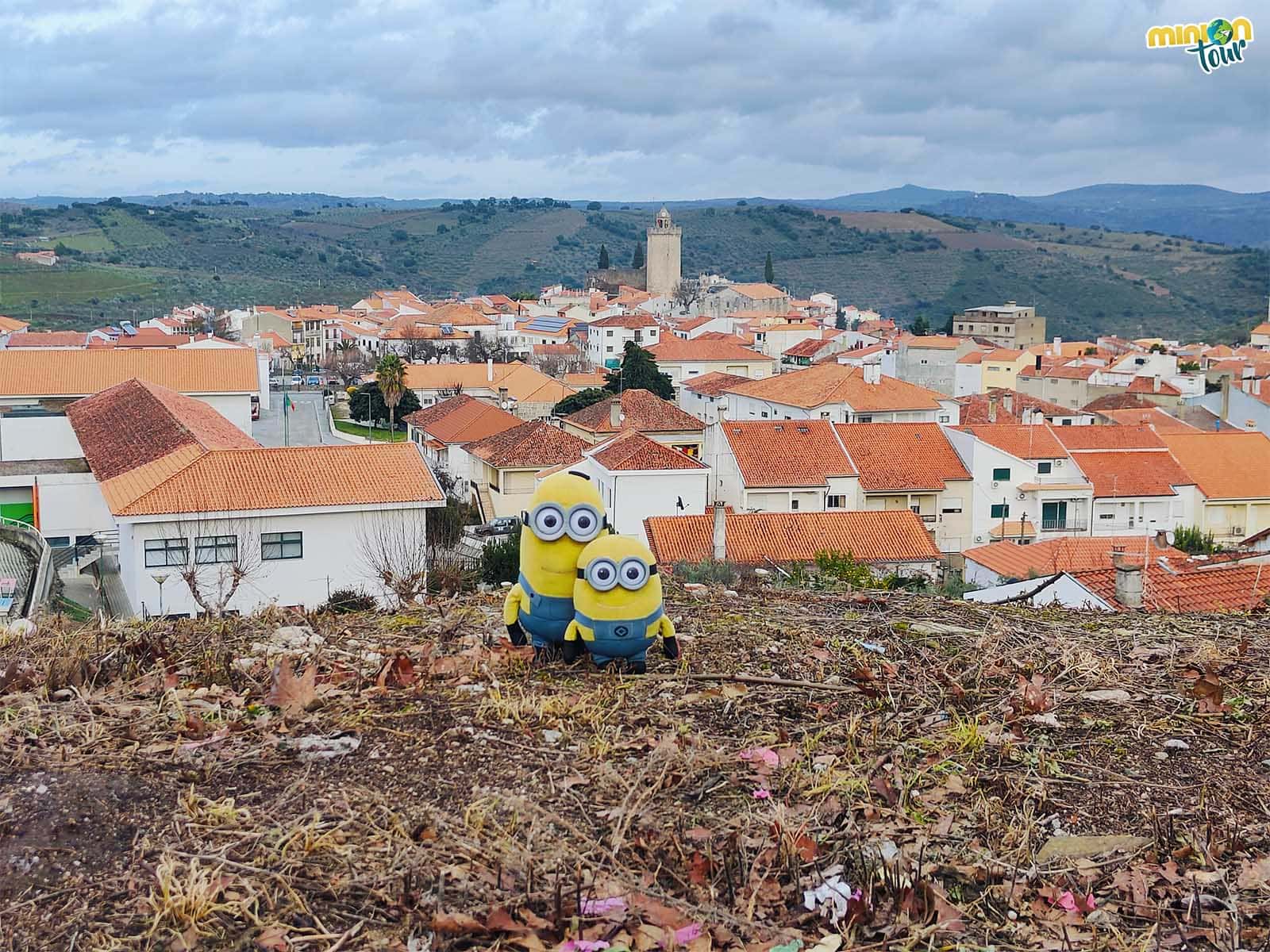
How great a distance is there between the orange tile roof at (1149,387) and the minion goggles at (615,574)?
54.2 metres

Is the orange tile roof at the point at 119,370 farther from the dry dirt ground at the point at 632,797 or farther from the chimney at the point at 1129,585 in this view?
the dry dirt ground at the point at 632,797

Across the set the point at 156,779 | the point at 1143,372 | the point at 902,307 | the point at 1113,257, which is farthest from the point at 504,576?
the point at 1113,257

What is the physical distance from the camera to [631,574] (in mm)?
5480

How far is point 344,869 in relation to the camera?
366 cm

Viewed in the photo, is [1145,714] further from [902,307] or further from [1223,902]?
[902,307]

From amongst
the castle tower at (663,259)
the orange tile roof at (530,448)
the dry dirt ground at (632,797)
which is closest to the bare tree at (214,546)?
the dry dirt ground at (632,797)

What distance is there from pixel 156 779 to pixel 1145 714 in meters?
3.94

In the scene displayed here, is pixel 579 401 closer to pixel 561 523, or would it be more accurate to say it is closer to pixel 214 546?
pixel 214 546

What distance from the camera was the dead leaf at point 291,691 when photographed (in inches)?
196

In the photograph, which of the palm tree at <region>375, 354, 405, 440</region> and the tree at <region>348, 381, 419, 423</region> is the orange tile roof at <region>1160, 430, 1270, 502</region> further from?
the tree at <region>348, 381, 419, 423</region>

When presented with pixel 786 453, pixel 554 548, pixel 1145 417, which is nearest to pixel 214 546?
pixel 554 548

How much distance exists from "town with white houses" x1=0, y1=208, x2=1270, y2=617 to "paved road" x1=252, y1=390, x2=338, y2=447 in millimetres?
349

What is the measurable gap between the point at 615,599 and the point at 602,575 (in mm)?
124

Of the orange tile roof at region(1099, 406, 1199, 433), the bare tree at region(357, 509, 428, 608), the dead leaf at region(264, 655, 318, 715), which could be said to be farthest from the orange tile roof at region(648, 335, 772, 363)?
the dead leaf at region(264, 655, 318, 715)
